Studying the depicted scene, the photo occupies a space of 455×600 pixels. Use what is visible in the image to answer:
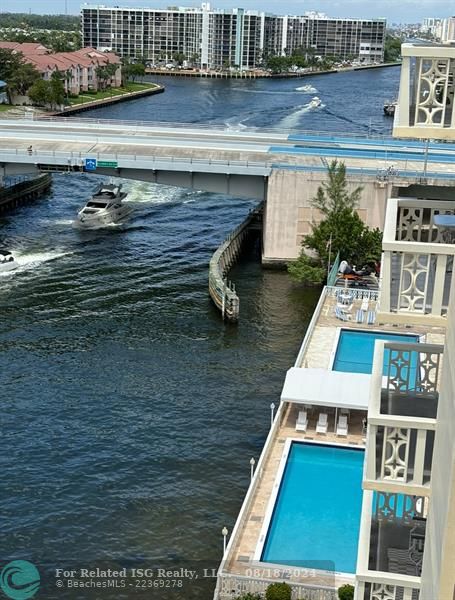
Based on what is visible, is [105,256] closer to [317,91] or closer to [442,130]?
[442,130]

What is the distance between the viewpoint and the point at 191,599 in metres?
17.3

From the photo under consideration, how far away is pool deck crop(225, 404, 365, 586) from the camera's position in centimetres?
1631

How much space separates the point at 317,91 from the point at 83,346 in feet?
359

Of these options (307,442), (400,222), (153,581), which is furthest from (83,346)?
(400,222)

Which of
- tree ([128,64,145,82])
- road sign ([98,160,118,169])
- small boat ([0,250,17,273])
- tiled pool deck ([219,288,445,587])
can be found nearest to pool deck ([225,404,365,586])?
tiled pool deck ([219,288,445,587])

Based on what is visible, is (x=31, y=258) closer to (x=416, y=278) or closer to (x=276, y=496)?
(x=276, y=496)

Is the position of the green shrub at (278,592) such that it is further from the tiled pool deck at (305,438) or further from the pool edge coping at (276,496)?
the pool edge coping at (276,496)

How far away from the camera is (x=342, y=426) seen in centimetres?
2230

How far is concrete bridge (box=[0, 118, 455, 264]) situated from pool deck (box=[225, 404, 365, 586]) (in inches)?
567

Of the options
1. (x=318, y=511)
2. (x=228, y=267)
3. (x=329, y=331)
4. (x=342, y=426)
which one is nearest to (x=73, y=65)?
(x=228, y=267)

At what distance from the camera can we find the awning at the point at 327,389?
73.7 feet

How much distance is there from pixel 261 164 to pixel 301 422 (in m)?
20.1

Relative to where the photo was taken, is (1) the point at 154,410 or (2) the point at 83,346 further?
(2) the point at 83,346

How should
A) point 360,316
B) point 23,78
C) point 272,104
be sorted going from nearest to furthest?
point 360,316, point 23,78, point 272,104
